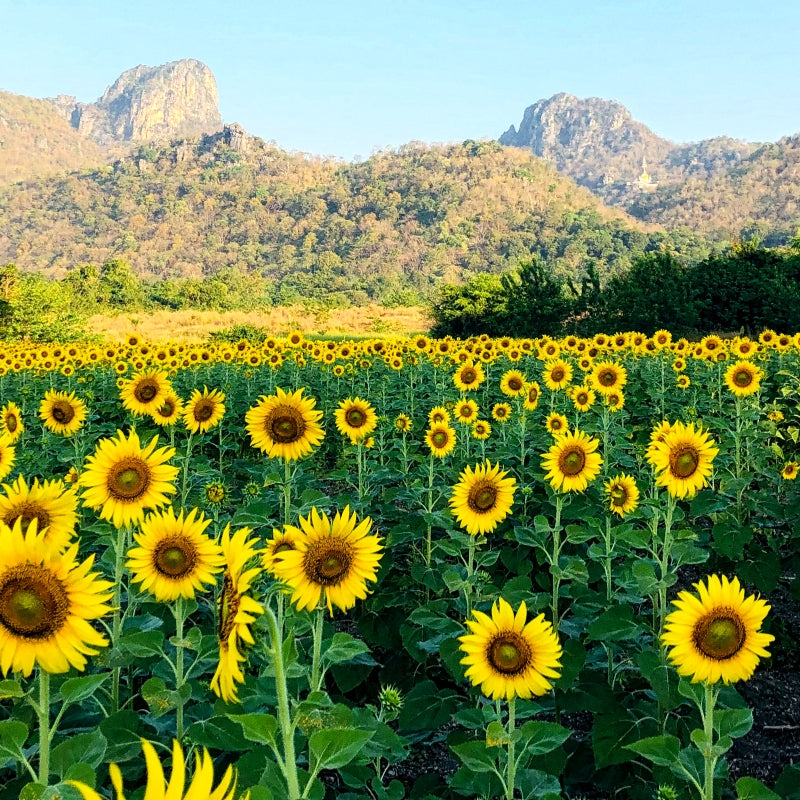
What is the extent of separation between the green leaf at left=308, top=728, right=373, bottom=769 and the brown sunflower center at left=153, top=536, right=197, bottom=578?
839 millimetres

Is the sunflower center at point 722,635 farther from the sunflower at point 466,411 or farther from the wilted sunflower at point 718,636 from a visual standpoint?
the sunflower at point 466,411

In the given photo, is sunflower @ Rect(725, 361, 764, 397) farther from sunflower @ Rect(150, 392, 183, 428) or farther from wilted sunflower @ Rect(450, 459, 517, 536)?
sunflower @ Rect(150, 392, 183, 428)

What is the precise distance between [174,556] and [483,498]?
4.64 ft

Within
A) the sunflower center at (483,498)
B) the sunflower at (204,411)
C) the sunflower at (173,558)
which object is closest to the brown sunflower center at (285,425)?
the sunflower center at (483,498)

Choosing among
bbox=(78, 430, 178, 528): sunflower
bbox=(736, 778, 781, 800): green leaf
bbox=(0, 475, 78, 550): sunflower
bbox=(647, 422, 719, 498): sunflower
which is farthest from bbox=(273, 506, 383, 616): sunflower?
bbox=(647, 422, 719, 498): sunflower

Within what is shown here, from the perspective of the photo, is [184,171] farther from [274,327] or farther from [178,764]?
[178,764]

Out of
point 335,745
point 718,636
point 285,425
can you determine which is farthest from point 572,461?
point 335,745

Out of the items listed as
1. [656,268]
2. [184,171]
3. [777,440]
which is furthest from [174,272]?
[777,440]

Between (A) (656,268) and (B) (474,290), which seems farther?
(B) (474,290)

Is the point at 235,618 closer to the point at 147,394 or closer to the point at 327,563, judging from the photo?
the point at 327,563

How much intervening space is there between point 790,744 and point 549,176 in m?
135

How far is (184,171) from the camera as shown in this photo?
137250 millimetres

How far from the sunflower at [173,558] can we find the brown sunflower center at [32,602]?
1.90 ft

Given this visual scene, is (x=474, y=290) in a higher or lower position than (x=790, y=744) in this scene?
higher
